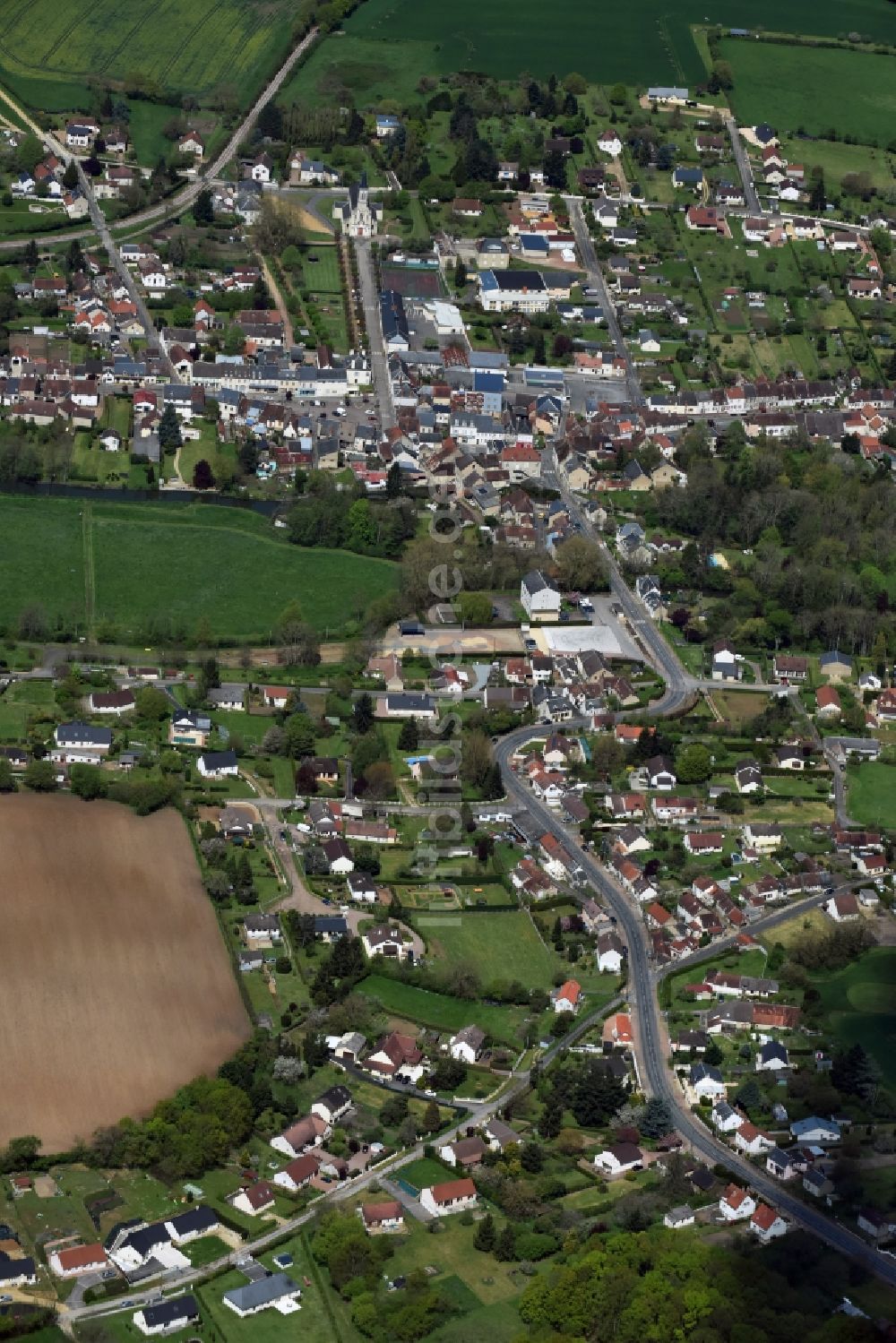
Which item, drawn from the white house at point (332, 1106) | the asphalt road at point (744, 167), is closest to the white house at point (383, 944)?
the white house at point (332, 1106)

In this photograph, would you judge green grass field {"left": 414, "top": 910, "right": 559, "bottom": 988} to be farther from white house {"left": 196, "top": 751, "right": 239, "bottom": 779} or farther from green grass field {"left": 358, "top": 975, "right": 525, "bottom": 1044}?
white house {"left": 196, "top": 751, "right": 239, "bottom": 779}

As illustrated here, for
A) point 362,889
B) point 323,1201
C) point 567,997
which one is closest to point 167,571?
point 362,889

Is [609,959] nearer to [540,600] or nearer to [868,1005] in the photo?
[868,1005]

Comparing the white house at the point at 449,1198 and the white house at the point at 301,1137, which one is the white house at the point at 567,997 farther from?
the white house at the point at 449,1198

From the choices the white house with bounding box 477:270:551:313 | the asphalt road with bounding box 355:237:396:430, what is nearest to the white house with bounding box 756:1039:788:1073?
the asphalt road with bounding box 355:237:396:430

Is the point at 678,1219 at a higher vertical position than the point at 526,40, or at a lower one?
lower

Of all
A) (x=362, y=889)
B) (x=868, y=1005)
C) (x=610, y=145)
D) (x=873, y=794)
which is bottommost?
(x=873, y=794)
